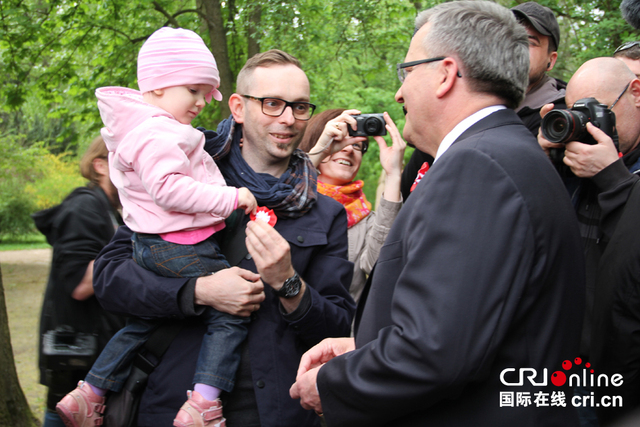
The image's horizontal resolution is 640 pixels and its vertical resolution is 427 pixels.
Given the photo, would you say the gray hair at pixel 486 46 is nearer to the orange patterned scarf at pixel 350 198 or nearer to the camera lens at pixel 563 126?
the camera lens at pixel 563 126

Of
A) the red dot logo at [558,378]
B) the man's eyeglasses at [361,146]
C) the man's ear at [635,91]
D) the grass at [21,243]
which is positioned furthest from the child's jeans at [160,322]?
the grass at [21,243]

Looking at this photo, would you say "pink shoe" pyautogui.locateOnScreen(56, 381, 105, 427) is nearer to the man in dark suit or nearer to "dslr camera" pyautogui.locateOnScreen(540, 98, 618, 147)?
the man in dark suit

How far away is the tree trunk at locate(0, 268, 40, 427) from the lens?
3.79 meters

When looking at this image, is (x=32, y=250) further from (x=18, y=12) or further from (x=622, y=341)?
(x=622, y=341)

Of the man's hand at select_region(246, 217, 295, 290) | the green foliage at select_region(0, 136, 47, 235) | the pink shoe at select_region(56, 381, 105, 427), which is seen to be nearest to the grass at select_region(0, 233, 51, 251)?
the green foliage at select_region(0, 136, 47, 235)

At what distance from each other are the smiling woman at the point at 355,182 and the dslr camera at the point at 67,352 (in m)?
1.44

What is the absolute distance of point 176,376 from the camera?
212 centimetres

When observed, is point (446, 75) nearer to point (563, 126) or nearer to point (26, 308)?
point (563, 126)

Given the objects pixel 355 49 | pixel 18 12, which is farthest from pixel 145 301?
pixel 355 49

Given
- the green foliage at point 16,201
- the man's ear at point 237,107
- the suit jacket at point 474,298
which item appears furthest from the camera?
the green foliage at point 16,201

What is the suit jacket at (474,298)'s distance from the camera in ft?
4.19

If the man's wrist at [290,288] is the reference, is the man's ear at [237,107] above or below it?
above

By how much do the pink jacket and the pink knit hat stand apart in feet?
0.38

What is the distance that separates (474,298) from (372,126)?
80.9 inches
